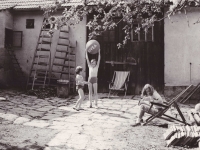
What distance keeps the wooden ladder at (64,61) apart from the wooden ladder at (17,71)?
1476 millimetres

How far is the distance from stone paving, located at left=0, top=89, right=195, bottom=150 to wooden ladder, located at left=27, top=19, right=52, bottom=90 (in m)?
1.89

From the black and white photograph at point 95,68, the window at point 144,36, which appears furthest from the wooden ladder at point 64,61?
the window at point 144,36

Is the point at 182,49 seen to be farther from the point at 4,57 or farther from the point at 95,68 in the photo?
the point at 4,57

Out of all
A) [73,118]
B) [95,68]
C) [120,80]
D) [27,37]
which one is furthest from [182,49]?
[27,37]

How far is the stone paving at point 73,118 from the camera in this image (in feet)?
14.4

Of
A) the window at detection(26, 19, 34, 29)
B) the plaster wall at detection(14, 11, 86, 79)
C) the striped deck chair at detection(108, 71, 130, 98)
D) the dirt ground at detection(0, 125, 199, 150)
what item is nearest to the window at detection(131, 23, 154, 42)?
the striped deck chair at detection(108, 71, 130, 98)

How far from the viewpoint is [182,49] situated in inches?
389

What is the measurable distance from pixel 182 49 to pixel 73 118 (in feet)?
19.5

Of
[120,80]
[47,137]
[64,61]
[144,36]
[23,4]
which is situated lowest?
[47,137]

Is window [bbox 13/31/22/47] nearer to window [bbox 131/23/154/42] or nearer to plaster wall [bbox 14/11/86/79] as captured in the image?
plaster wall [bbox 14/11/86/79]

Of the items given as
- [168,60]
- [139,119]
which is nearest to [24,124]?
[139,119]

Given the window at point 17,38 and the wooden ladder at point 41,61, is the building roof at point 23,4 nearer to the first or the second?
the wooden ladder at point 41,61

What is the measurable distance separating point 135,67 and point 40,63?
424 cm

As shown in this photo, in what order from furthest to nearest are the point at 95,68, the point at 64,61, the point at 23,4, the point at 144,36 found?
the point at 23,4, the point at 64,61, the point at 144,36, the point at 95,68
